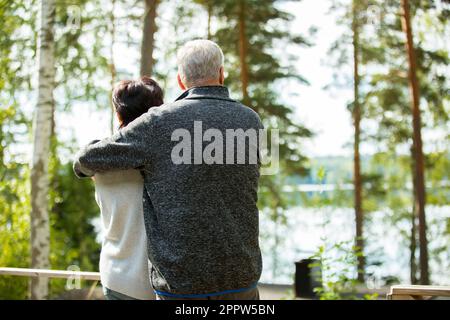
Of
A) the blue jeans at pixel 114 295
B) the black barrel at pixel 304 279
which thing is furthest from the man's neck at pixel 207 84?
the black barrel at pixel 304 279

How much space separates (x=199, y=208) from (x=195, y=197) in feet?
0.11

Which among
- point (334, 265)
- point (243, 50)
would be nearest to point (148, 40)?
point (334, 265)

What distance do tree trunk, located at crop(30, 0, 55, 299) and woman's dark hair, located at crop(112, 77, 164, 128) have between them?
15.3 ft

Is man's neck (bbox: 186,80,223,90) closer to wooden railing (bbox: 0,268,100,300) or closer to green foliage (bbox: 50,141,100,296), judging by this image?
wooden railing (bbox: 0,268,100,300)

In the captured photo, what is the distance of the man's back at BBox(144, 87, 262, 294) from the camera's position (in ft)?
5.83

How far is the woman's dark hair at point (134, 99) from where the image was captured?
208cm

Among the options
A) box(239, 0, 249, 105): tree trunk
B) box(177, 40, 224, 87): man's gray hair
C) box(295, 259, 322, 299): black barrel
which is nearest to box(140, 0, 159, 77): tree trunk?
box(295, 259, 322, 299): black barrel

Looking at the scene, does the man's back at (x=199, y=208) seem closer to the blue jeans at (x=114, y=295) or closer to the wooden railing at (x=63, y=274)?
the blue jeans at (x=114, y=295)

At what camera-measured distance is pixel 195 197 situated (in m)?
1.78

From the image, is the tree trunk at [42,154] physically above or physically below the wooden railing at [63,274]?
above

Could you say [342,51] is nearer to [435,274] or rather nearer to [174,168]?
[435,274]

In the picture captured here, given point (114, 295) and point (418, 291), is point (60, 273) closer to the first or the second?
point (114, 295)

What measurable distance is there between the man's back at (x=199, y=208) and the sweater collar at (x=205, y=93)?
1 centimetres

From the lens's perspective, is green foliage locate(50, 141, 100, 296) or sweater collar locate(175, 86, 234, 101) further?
green foliage locate(50, 141, 100, 296)
